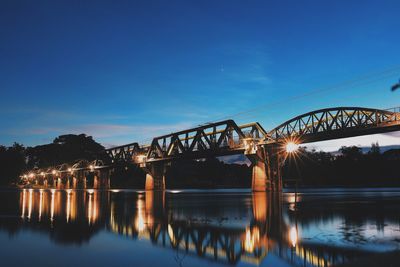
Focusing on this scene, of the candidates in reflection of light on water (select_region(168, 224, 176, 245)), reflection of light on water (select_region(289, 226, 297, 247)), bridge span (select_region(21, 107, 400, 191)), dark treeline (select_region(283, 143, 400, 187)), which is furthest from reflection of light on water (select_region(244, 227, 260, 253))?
dark treeline (select_region(283, 143, 400, 187))

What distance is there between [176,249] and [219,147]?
9504 centimetres

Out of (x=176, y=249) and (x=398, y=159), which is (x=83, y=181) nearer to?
(x=398, y=159)

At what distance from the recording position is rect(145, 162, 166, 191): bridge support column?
5148 inches

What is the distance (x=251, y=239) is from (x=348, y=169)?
577ft

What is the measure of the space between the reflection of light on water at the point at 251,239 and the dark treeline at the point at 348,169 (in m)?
145

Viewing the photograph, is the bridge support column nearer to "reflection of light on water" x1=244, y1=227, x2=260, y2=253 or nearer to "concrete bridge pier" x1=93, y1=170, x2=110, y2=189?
"concrete bridge pier" x1=93, y1=170, x2=110, y2=189

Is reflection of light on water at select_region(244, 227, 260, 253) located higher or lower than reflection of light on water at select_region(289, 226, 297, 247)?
lower

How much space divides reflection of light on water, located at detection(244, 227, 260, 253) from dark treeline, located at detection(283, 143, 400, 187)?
475 ft

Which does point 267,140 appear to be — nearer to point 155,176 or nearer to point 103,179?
point 155,176

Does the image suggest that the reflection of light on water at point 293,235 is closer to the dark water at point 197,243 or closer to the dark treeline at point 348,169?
the dark water at point 197,243

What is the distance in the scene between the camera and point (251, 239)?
15844mm

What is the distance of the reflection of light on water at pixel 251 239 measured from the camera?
13900 mm

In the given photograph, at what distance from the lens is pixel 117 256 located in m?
12.9

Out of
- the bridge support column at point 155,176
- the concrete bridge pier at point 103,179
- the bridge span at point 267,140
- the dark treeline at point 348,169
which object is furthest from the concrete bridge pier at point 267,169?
the concrete bridge pier at point 103,179
